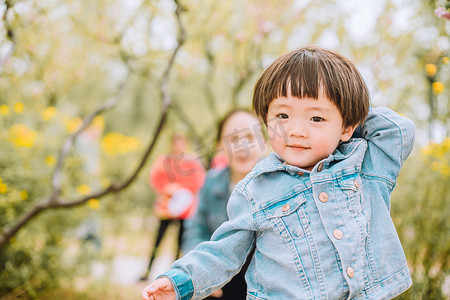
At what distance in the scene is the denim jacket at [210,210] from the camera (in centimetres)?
216

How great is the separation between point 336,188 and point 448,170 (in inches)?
59.9

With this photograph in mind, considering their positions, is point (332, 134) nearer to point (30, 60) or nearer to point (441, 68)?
point (441, 68)

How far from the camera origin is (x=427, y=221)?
2.60 metres

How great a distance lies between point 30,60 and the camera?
3918 mm

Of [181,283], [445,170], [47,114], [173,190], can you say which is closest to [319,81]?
[181,283]

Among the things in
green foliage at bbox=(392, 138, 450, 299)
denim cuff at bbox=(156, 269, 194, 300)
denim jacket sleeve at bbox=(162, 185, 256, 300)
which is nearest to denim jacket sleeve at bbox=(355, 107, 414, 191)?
denim jacket sleeve at bbox=(162, 185, 256, 300)

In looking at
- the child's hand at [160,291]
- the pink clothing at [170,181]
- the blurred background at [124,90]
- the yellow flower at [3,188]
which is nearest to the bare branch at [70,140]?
the blurred background at [124,90]

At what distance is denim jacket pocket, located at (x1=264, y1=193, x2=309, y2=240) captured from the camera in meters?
1.14

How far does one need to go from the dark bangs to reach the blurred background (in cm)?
100

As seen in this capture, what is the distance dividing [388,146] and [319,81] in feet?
0.99

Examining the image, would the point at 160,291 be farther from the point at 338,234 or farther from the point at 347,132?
the point at 347,132

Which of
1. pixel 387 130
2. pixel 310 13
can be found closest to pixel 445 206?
pixel 387 130

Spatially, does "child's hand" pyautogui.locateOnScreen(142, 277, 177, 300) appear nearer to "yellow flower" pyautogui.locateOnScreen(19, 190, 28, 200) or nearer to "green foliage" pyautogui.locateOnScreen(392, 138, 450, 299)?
"green foliage" pyautogui.locateOnScreen(392, 138, 450, 299)

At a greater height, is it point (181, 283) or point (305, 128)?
point (305, 128)
